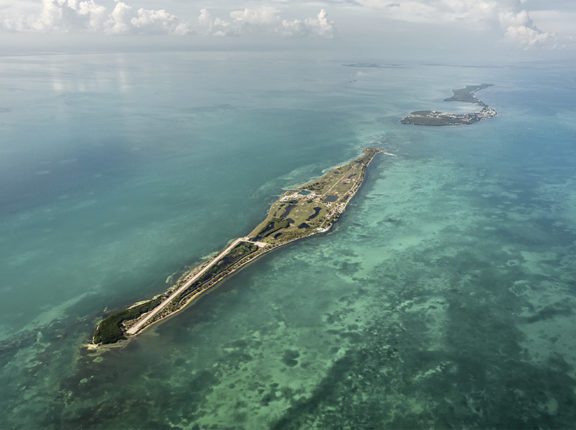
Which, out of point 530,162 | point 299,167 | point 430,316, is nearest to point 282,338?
point 430,316

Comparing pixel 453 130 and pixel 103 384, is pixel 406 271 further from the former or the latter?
pixel 453 130

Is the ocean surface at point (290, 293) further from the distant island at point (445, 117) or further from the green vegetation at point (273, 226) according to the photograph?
the distant island at point (445, 117)

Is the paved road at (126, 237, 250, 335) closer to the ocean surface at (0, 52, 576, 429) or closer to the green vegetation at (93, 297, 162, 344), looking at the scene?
the green vegetation at (93, 297, 162, 344)

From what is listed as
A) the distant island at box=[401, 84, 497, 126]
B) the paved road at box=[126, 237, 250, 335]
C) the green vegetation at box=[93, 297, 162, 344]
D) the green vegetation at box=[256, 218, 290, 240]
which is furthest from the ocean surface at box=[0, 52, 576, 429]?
the distant island at box=[401, 84, 497, 126]

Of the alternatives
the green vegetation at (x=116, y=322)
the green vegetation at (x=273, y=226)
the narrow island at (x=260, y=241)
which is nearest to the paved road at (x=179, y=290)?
the narrow island at (x=260, y=241)

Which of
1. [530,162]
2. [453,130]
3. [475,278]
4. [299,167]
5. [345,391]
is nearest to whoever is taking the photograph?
[345,391]

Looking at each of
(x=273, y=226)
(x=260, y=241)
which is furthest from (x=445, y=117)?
(x=260, y=241)
